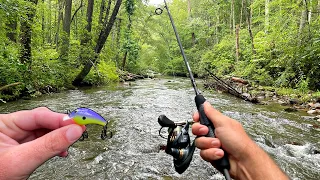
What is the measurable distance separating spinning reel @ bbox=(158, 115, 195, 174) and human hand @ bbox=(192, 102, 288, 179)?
0.08m

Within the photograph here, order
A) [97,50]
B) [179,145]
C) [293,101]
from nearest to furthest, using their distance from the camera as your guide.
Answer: [179,145] < [293,101] < [97,50]

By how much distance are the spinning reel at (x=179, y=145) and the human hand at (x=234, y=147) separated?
0.28 ft

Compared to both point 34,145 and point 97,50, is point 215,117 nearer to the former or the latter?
point 34,145

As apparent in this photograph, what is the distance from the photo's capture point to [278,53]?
13961mm

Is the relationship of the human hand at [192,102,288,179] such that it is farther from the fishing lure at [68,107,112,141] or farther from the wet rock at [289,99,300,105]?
the wet rock at [289,99,300,105]

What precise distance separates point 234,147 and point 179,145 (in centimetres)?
33

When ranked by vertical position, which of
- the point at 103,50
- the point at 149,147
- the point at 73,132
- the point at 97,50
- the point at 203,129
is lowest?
the point at 149,147

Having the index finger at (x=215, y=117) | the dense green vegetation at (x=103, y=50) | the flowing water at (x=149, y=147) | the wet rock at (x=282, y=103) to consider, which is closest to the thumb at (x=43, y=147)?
the index finger at (x=215, y=117)

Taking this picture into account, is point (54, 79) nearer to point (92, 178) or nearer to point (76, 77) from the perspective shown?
point (76, 77)

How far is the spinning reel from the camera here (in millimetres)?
1518

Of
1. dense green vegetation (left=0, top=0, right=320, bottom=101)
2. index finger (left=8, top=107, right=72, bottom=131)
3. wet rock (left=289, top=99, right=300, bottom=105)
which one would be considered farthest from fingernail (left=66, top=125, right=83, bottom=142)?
wet rock (left=289, top=99, right=300, bottom=105)

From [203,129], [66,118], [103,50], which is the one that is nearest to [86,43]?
[103,50]

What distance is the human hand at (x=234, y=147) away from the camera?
1.47 meters

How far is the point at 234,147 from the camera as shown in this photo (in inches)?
59.3
